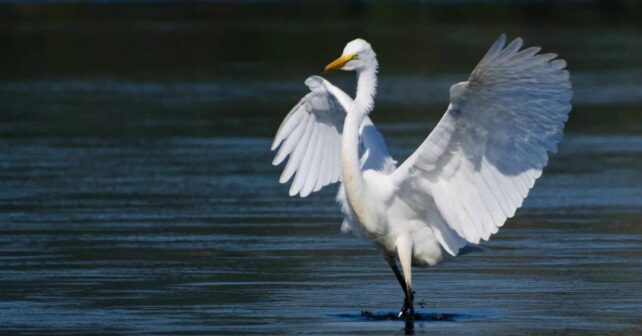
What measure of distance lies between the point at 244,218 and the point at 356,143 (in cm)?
450

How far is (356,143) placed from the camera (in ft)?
41.3

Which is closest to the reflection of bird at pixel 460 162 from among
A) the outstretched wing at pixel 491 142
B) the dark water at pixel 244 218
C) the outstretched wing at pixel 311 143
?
the outstretched wing at pixel 491 142

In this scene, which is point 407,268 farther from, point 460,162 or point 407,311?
point 460,162

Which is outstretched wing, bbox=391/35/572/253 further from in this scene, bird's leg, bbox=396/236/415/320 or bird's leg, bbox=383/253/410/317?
bird's leg, bbox=383/253/410/317

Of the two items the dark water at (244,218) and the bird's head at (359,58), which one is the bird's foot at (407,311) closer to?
the dark water at (244,218)

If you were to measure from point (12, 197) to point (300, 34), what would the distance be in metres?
27.4

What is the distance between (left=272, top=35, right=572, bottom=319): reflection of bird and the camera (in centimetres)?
1199

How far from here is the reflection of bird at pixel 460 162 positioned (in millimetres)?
11992

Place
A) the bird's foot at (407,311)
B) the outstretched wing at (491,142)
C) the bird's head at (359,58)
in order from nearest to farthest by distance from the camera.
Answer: the outstretched wing at (491,142)
the bird's foot at (407,311)
the bird's head at (359,58)

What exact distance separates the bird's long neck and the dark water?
821 millimetres

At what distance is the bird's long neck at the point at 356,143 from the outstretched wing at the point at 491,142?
33 centimetres

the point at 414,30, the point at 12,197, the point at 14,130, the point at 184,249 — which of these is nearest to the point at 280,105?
the point at 14,130

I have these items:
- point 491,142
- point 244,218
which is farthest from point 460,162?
point 244,218

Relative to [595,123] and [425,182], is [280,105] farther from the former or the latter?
[425,182]
